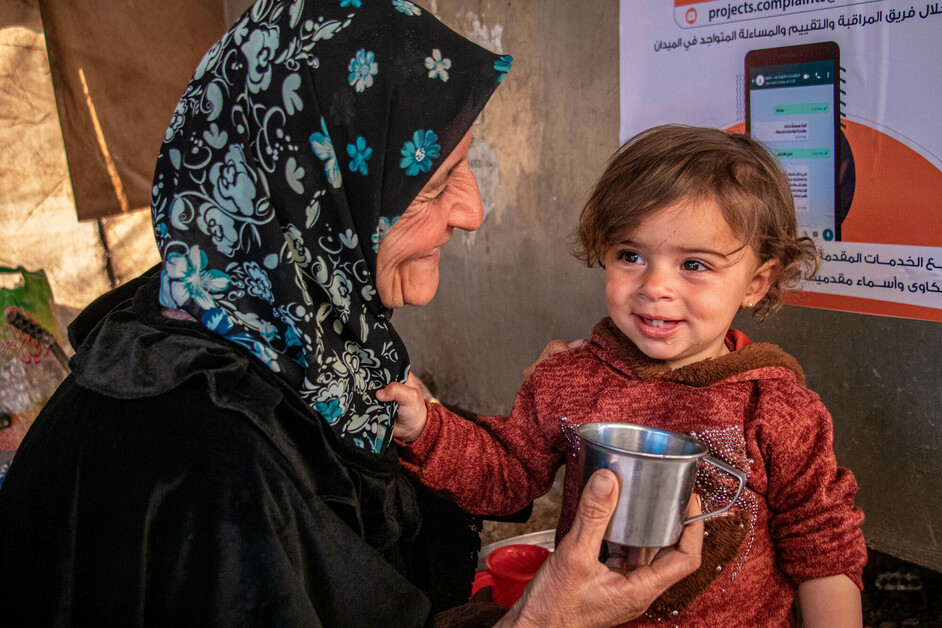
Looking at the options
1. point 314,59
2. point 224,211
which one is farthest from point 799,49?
point 224,211

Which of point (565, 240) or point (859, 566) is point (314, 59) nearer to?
point (859, 566)

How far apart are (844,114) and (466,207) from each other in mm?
1505

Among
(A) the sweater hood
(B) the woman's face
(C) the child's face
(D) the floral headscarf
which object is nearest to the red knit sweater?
(A) the sweater hood

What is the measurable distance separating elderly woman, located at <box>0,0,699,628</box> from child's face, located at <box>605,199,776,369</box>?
1.76 ft

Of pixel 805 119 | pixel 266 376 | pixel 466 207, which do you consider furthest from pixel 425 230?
pixel 805 119

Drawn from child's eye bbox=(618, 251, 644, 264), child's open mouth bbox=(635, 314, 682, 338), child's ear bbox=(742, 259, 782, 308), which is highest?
→ child's eye bbox=(618, 251, 644, 264)

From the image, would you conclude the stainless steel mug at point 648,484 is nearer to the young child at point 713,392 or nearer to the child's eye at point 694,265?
the young child at point 713,392

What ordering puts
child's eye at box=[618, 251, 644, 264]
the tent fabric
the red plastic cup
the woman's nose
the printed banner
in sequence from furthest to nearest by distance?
the tent fabric, the red plastic cup, the printed banner, child's eye at box=[618, 251, 644, 264], the woman's nose

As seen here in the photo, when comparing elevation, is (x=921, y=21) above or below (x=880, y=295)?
above

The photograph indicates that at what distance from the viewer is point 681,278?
6.18ft

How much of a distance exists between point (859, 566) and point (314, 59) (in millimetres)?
1726

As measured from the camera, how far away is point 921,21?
2266mm

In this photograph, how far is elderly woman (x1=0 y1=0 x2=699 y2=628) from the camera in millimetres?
1379

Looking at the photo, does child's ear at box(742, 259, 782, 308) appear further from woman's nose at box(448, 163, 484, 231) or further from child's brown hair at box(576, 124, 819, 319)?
woman's nose at box(448, 163, 484, 231)
